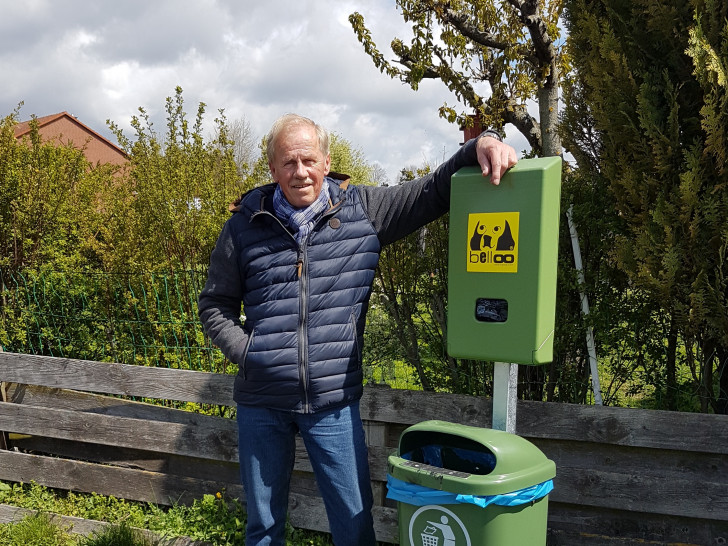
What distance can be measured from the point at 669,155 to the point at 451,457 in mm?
1520

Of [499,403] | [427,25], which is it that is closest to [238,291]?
[499,403]

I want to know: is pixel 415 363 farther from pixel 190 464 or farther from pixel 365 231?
pixel 190 464

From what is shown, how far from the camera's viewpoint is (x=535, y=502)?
2.06 m

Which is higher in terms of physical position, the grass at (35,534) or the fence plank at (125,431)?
the fence plank at (125,431)

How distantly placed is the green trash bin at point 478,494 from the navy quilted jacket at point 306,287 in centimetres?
46

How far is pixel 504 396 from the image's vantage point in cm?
223

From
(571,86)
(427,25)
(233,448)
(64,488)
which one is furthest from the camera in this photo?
(427,25)

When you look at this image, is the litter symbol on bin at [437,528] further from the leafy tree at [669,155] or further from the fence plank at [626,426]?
the leafy tree at [669,155]

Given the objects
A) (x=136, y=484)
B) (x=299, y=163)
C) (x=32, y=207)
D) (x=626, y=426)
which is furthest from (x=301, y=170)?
(x=32, y=207)

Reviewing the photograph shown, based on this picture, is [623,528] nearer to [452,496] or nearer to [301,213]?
[452,496]

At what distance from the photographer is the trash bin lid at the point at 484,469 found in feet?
6.34

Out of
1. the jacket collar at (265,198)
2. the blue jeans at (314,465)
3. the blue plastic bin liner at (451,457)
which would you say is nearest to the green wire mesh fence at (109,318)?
the blue jeans at (314,465)

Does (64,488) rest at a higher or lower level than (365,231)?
lower

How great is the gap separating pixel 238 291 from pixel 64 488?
2260 millimetres
